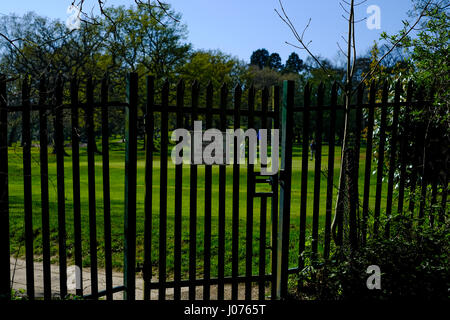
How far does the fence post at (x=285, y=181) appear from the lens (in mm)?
4391

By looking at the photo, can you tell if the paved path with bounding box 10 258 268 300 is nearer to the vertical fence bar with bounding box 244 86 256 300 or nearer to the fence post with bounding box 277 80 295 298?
the fence post with bounding box 277 80 295 298

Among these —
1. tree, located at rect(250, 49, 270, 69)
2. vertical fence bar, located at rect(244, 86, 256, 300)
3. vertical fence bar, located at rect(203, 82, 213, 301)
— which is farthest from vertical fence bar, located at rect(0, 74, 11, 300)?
tree, located at rect(250, 49, 270, 69)

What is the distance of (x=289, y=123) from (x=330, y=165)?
0.69m

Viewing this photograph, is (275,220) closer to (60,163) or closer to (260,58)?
(60,163)

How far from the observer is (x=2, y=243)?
3.83 meters

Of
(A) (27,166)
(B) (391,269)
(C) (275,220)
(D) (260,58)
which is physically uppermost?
(D) (260,58)

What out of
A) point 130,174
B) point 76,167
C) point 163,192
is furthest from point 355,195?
point 76,167

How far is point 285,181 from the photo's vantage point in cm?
449

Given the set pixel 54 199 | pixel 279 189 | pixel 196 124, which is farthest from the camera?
pixel 54 199

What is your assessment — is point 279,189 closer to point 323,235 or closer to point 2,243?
point 323,235

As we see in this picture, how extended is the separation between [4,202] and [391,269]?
12.8 feet

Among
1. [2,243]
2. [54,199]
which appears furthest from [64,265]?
[54,199]

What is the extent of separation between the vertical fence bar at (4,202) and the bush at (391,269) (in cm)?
299

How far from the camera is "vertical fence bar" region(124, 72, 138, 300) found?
383 cm
